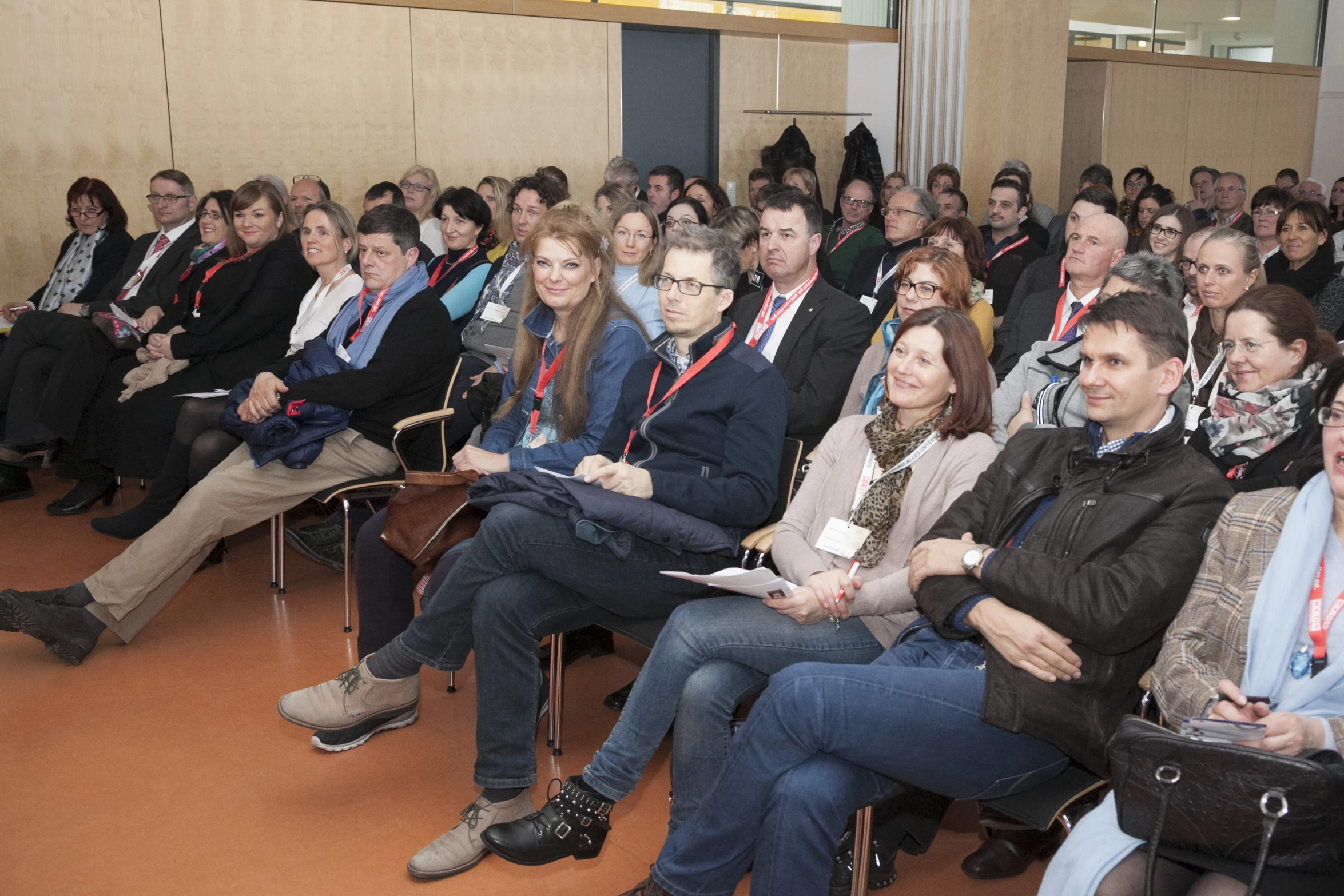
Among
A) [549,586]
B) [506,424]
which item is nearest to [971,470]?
[549,586]

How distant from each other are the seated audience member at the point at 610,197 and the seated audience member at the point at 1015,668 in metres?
3.23

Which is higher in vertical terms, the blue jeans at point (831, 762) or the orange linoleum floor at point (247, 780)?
the blue jeans at point (831, 762)

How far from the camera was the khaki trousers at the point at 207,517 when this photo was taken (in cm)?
354

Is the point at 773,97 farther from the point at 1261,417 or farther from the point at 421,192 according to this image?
the point at 1261,417

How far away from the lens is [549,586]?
8.72 feet

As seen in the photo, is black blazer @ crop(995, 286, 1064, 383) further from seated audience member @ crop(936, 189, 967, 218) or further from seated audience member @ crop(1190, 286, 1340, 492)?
seated audience member @ crop(936, 189, 967, 218)

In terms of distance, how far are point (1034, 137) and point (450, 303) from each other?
276 inches

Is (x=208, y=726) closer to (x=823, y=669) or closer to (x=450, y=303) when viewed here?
(x=823, y=669)

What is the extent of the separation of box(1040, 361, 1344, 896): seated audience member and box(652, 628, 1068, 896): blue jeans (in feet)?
0.71

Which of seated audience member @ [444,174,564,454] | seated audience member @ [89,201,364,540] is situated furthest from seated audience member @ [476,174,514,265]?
seated audience member @ [89,201,364,540]

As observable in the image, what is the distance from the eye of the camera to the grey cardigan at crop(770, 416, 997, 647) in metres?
2.32

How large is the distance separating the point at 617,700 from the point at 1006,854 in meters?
1.21

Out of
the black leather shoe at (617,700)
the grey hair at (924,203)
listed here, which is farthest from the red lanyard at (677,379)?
the grey hair at (924,203)

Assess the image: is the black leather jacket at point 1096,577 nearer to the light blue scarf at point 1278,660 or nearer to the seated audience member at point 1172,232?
the light blue scarf at point 1278,660
